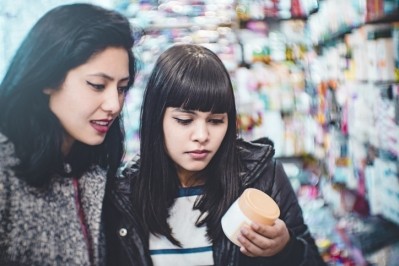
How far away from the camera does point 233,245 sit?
116 cm

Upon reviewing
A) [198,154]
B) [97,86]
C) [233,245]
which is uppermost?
[97,86]

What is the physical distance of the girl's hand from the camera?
1.01 m

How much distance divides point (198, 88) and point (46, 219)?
51 cm

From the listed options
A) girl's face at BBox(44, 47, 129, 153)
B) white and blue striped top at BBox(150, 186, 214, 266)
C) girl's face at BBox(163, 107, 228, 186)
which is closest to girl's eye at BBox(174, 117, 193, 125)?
girl's face at BBox(163, 107, 228, 186)

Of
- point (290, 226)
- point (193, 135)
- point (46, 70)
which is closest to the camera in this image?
point (46, 70)

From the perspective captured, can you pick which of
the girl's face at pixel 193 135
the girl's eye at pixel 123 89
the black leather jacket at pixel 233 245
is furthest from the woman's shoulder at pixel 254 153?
the girl's eye at pixel 123 89

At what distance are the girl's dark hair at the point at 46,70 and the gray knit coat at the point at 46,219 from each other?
3cm

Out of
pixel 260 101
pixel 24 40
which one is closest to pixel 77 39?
pixel 24 40

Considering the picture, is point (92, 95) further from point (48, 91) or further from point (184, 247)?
point (184, 247)

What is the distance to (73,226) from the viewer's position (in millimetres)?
1081

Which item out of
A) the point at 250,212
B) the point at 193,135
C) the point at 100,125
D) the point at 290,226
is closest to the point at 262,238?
the point at 250,212

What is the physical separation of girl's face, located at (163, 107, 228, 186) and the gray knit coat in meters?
0.24

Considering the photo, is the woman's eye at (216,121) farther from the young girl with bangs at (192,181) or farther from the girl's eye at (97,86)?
the girl's eye at (97,86)

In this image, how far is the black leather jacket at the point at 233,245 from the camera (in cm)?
115
